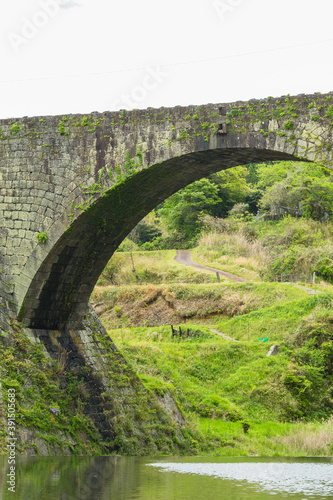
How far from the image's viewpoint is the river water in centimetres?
680

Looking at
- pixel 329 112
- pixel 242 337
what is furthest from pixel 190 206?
pixel 329 112

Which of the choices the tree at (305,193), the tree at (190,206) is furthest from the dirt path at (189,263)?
the tree at (305,193)

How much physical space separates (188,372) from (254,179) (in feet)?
130

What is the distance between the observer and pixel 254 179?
188ft

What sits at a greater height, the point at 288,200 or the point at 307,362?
the point at 288,200

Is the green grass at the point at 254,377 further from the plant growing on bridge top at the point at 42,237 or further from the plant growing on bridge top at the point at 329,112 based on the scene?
the plant growing on bridge top at the point at 329,112

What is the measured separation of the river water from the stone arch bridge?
3.71 metres

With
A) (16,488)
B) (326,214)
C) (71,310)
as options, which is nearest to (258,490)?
(16,488)

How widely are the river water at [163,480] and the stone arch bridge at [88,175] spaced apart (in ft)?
12.2

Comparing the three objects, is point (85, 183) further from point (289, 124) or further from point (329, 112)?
point (329, 112)

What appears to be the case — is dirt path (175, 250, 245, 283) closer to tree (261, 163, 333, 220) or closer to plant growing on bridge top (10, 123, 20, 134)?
tree (261, 163, 333, 220)

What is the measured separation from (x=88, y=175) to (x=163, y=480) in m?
6.10


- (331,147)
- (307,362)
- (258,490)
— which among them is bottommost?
(307,362)

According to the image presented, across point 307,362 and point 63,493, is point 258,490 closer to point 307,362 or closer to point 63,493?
point 63,493
